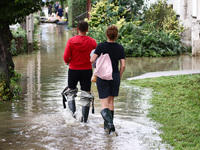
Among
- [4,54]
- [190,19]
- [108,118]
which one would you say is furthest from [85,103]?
[190,19]

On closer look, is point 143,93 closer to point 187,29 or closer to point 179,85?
point 179,85

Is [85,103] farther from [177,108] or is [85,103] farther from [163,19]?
[163,19]

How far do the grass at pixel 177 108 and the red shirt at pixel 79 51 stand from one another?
63.6 inches

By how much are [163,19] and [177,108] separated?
1242 cm

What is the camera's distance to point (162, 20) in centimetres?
1980

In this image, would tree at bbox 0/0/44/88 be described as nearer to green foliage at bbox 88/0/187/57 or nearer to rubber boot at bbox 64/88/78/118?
rubber boot at bbox 64/88/78/118

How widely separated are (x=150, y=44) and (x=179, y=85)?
721cm

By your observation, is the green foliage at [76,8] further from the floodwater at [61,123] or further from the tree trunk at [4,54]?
the tree trunk at [4,54]

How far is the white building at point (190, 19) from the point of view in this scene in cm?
1666

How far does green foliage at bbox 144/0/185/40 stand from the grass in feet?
24.7

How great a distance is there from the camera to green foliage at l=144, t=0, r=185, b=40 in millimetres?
18858

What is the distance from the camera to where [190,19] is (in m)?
18.5

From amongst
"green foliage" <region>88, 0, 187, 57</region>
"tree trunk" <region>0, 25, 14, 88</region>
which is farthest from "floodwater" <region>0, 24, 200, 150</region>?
"green foliage" <region>88, 0, 187, 57</region>

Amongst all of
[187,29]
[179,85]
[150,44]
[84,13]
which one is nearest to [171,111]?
[179,85]
